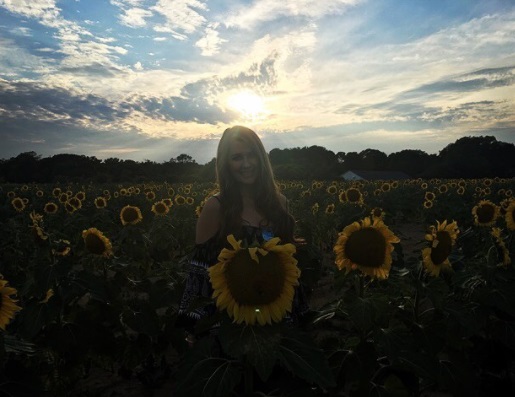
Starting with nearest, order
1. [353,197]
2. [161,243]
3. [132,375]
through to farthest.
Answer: [132,375]
[161,243]
[353,197]

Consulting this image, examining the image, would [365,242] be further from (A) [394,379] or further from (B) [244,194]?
(B) [244,194]

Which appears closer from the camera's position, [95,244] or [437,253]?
[437,253]

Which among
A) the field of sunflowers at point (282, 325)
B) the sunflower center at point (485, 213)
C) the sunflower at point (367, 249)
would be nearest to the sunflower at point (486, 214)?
the sunflower center at point (485, 213)

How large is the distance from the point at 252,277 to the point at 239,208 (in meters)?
1.86

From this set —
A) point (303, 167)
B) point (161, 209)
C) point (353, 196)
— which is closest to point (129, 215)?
point (161, 209)

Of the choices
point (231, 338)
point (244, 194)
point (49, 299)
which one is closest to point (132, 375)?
point (49, 299)

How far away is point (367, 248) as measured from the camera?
2717 millimetres

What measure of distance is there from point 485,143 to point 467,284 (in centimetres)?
8254

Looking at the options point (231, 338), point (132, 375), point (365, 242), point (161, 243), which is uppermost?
point (365, 242)

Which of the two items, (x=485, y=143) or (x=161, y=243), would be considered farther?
(x=485, y=143)

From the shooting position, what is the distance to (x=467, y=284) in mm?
3418

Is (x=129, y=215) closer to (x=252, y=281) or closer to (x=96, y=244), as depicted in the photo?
(x=96, y=244)

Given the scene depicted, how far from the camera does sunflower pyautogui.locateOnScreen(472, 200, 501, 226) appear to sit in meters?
6.63

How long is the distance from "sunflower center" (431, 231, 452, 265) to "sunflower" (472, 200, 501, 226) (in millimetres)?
4119
